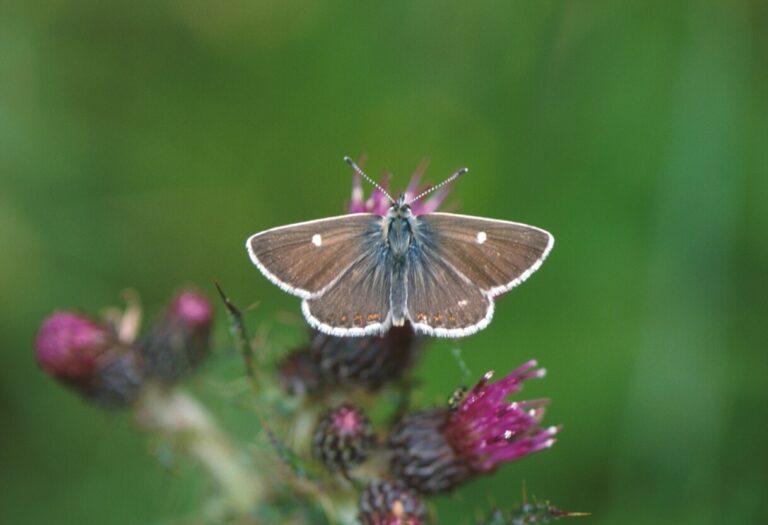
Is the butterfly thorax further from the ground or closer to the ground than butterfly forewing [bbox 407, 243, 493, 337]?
Result: further from the ground

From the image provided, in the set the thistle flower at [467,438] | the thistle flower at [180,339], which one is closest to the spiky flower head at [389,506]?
the thistle flower at [467,438]

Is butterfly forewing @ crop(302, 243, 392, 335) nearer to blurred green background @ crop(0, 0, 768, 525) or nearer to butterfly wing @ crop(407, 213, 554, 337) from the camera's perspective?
butterfly wing @ crop(407, 213, 554, 337)

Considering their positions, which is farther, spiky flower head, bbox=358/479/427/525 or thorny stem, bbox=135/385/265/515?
thorny stem, bbox=135/385/265/515

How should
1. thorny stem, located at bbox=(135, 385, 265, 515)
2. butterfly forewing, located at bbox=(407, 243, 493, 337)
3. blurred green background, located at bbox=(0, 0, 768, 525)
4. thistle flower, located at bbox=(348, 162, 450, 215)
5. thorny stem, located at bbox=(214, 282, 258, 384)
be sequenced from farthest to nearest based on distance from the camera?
blurred green background, located at bbox=(0, 0, 768, 525)
thorny stem, located at bbox=(135, 385, 265, 515)
thistle flower, located at bbox=(348, 162, 450, 215)
butterfly forewing, located at bbox=(407, 243, 493, 337)
thorny stem, located at bbox=(214, 282, 258, 384)

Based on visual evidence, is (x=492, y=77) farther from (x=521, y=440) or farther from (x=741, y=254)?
(x=521, y=440)

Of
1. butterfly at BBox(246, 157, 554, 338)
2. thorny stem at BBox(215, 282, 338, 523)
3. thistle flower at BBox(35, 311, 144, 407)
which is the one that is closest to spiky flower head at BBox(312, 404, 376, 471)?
thorny stem at BBox(215, 282, 338, 523)

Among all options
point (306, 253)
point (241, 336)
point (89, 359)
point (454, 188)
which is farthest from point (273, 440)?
point (454, 188)

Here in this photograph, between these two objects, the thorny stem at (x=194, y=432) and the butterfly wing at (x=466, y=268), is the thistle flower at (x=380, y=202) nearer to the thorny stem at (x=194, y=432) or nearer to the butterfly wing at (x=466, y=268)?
the butterfly wing at (x=466, y=268)
